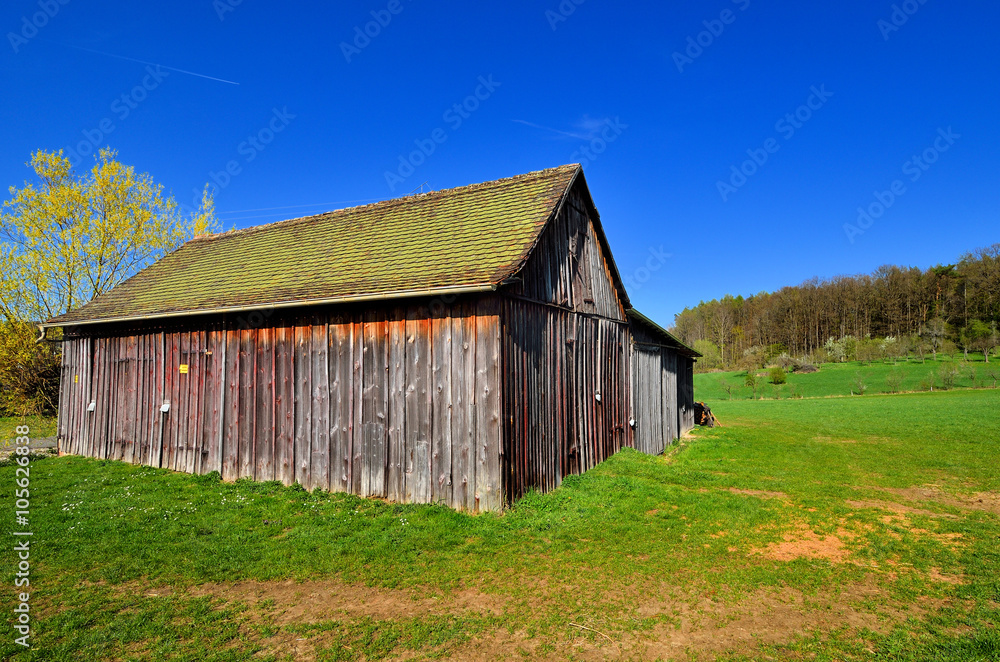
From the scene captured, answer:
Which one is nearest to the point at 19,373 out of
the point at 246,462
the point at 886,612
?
→ the point at 246,462

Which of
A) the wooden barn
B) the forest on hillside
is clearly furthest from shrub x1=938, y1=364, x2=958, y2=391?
the wooden barn

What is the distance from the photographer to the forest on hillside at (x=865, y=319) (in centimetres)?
5944

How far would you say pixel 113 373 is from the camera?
13984 millimetres

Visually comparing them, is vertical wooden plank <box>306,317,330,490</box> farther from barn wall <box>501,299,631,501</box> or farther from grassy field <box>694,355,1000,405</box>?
grassy field <box>694,355,1000,405</box>

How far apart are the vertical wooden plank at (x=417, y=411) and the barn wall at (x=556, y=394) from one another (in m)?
1.52

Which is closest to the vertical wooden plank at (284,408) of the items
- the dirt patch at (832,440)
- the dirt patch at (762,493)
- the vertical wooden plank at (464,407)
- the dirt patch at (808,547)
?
the vertical wooden plank at (464,407)

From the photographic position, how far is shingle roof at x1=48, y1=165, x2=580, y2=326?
31.1ft

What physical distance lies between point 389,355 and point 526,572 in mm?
4795

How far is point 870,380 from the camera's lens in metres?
47.6

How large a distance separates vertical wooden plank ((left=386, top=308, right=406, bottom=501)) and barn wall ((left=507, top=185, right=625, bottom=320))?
2322mm

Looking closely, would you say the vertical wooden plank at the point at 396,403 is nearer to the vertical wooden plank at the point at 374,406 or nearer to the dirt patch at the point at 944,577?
the vertical wooden plank at the point at 374,406

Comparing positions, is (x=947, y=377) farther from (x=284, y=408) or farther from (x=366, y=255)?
(x=284, y=408)

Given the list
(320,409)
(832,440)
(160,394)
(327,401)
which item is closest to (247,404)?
(320,409)

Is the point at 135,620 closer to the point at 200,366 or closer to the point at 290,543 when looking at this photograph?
the point at 290,543
